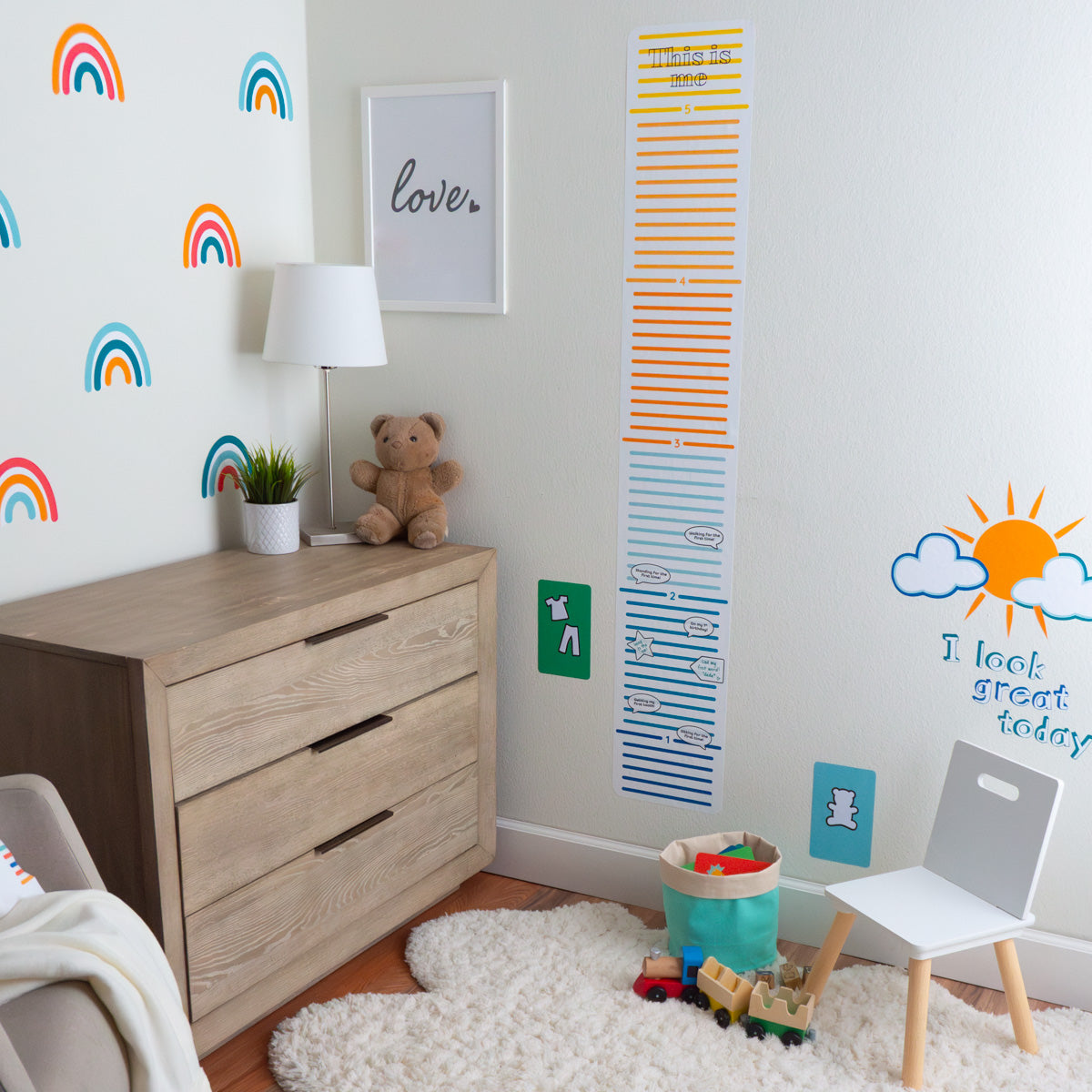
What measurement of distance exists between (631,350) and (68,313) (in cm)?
107

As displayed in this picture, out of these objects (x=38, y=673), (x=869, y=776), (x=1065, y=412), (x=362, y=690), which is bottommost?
(x=869, y=776)

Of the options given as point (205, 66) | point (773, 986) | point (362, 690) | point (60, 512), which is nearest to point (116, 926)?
point (362, 690)

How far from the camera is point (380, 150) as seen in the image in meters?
2.49

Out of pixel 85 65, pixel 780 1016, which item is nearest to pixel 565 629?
pixel 780 1016

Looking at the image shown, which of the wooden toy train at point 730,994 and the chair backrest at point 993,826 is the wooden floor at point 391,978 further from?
the chair backrest at point 993,826

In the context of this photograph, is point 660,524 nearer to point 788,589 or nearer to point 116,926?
point 788,589

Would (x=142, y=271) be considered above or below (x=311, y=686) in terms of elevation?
above

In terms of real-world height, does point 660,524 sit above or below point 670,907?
above

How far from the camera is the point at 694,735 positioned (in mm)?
2412

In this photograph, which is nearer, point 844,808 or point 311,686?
point 311,686

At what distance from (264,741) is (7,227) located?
0.96 metres

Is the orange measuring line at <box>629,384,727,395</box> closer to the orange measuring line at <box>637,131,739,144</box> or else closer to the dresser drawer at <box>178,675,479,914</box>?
the orange measuring line at <box>637,131,739,144</box>

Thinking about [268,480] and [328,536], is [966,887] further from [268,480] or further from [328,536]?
[268,480]

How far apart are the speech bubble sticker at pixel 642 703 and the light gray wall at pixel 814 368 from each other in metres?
0.07
